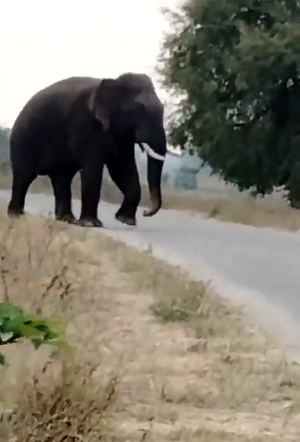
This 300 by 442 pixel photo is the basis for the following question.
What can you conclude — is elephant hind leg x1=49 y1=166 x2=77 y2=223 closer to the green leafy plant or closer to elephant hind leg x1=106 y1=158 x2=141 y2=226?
elephant hind leg x1=106 y1=158 x2=141 y2=226

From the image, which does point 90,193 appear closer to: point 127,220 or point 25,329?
point 127,220

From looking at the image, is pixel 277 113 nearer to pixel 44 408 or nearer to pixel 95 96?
pixel 95 96

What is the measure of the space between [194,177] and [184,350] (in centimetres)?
2118

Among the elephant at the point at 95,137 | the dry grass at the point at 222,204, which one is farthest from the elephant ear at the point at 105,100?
the dry grass at the point at 222,204

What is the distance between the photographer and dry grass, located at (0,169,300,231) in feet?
49.2

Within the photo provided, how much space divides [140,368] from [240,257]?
4.37m

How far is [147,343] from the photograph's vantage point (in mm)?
5445

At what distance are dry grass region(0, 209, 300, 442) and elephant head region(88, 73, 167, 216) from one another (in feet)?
16.3

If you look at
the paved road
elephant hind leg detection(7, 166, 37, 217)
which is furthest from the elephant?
the paved road

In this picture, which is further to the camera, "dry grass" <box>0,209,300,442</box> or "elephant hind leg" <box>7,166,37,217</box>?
"elephant hind leg" <box>7,166,37,217</box>

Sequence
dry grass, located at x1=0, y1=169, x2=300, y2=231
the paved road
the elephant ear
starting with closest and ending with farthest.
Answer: the paved road, the elephant ear, dry grass, located at x1=0, y1=169, x2=300, y2=231

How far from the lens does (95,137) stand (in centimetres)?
1277

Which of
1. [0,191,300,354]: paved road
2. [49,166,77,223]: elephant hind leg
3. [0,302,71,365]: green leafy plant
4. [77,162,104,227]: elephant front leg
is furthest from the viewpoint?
[49,166,77,223]: elephant hind leg

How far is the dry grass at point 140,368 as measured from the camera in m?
3.77
